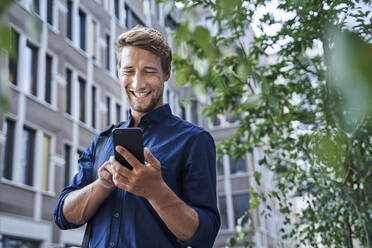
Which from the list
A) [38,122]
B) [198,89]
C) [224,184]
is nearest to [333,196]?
[198,89]

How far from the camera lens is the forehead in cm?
179

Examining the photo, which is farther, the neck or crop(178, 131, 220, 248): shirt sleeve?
the neck

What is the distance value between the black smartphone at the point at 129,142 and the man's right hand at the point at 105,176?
0.08 metres

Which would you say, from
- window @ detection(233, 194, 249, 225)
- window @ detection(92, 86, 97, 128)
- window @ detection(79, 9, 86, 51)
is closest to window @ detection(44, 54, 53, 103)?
window @ detection(79, 9, 86, 51)

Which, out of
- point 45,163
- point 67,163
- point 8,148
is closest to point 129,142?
point 8,148

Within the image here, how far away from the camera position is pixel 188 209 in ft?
4.89

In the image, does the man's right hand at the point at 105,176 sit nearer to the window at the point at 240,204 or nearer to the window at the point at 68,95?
the window at the point at 68,95

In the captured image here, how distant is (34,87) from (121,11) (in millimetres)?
8864

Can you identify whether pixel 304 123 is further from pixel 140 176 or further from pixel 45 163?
pixel 45 163

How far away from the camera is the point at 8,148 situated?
47.2 ft

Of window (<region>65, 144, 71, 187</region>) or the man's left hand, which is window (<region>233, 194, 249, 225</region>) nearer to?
window (<region>65, 144, 71, 187</region>)

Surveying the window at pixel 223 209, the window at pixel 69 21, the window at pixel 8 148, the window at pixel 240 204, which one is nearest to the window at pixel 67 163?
the window at pixel 8 148

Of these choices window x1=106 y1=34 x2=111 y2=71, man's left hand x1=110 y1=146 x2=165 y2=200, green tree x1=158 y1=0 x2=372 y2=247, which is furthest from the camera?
window x1=106 y1=34 x2=111 y2=71

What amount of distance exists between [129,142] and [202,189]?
311 millimetres
